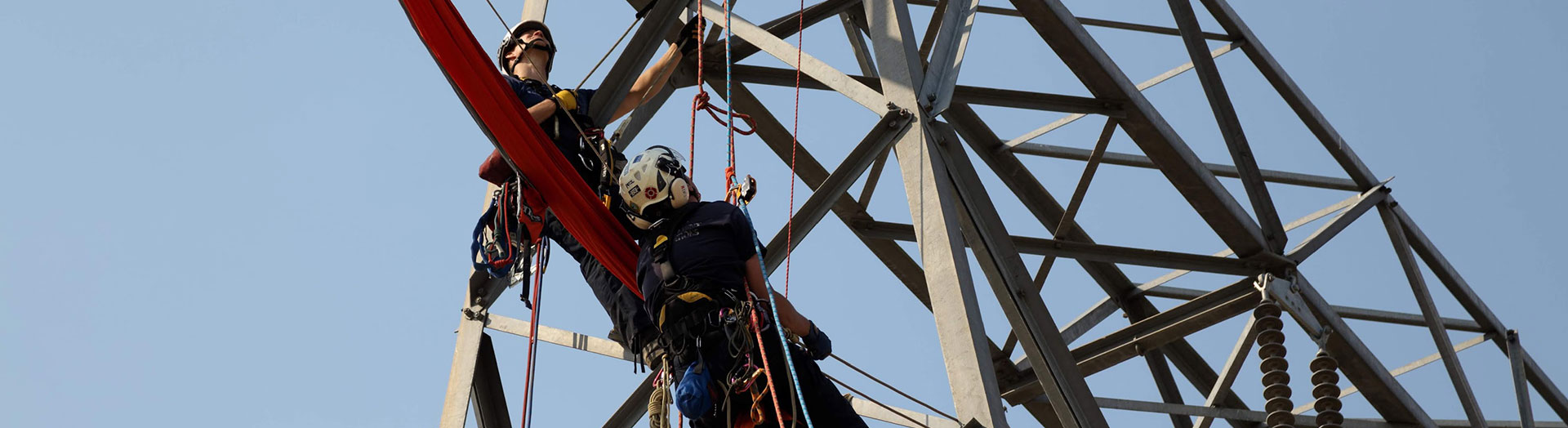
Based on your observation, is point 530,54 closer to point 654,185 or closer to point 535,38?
point 535,38

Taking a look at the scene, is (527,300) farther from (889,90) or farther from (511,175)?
(889,90)

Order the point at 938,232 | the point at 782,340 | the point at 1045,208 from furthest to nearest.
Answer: the point at 1045,208
the point at 938,232
the point at 782,340

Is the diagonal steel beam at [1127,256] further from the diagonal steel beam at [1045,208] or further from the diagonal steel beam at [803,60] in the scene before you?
the diagonal steel beam at [803,60]

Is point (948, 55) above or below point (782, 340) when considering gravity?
above

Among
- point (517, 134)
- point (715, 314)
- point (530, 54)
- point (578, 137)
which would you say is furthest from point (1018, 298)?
point (530, 54)

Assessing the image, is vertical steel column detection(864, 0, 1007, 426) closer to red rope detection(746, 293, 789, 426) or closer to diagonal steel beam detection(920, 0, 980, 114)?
diagonal steel beam detection(920, 0, 980, 114)

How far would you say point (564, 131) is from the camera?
897cm

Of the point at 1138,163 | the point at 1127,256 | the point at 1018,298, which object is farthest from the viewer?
the point at 1138,163

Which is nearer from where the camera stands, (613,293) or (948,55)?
(613,293)

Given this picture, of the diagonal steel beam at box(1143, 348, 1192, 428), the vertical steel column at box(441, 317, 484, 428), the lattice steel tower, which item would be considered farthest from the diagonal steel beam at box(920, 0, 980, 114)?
the diagonal steel beam at box(1143, 348, 1192, 428)

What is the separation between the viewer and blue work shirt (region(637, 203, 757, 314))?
25.6 ft

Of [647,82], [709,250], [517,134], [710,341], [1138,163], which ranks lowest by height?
[710,341]

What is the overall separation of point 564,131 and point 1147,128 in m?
3.68

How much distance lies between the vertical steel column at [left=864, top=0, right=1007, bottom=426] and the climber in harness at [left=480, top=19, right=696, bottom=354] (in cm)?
123
